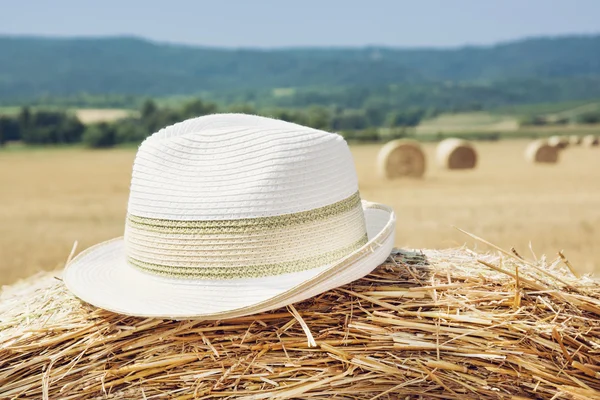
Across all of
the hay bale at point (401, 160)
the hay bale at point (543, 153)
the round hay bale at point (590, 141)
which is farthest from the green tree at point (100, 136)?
the round hay bale at point (590, 141)

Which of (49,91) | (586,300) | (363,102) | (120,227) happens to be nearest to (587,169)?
(120,227)

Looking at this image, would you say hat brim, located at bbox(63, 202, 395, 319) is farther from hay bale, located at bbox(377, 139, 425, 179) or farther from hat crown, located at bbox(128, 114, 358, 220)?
hay bale, located at bbox(377, 139, 425, 179)

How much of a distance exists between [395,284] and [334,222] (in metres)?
0.35

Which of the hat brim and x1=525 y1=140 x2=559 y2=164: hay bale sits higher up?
the hat brim

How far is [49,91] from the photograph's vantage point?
82.2 meters

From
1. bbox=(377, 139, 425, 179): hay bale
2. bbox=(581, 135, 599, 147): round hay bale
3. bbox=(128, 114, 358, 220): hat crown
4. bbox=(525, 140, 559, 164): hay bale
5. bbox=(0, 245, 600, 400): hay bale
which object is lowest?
bbox=(581, 135, 599, 147): round hay bale

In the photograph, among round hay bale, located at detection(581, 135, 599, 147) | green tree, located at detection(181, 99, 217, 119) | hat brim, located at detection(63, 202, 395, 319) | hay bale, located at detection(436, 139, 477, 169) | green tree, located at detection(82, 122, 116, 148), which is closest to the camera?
hat brim, located at detection(63, 202, 395, 319)

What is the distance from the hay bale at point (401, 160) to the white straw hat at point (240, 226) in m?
15.0

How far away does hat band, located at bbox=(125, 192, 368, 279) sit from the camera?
229 centimetres

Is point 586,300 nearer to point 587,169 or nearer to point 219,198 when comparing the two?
point 219,198

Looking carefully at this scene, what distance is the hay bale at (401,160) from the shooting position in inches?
682

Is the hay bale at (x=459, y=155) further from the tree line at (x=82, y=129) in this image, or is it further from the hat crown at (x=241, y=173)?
Answer: the hat crown at (x=241, y=173)

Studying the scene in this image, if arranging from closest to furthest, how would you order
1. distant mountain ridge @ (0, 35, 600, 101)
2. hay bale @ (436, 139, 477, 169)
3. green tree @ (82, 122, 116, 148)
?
1. hay bale @ (436, 139, 477, 169)
2. green tree @ (82, 122, 116, 148)
3. distant mountain ridge @ (0, 35, 600, 101)

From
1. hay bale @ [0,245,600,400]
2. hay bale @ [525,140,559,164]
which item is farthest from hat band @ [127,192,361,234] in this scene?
hay bale @ [525,140,559,164]
